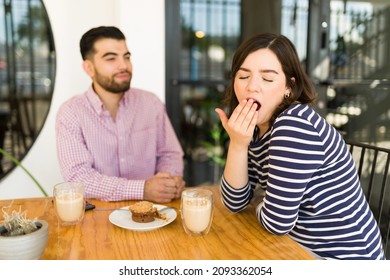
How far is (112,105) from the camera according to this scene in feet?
5.50

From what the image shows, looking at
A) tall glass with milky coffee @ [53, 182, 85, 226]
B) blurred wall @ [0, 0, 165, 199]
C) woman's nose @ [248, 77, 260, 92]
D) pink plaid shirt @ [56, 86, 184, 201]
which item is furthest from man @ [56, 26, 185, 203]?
woman's nose @ [248, 77, 260, 92]

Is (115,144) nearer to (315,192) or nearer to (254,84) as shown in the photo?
(254,84)

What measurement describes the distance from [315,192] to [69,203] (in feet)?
1.98

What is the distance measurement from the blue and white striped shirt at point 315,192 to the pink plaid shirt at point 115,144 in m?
0.47

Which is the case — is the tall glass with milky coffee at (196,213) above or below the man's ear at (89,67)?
below

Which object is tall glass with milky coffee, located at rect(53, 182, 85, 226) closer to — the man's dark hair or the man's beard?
the man's beard

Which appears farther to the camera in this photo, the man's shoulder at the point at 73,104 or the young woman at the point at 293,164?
the man's shoulder at the point at 73,104

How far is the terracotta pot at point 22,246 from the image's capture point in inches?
29.8

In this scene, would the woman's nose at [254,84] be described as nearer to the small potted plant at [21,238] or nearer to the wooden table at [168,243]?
the wooden table at [168,243]

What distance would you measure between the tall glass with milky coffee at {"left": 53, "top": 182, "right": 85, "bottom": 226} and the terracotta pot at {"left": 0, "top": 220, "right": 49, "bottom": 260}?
0.71 feet

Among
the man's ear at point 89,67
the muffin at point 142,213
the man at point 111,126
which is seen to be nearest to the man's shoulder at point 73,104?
the man at point 111,126

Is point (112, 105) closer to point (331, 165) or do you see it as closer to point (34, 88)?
point (34, 88)

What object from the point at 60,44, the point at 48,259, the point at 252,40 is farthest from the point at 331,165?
the point at 60,44

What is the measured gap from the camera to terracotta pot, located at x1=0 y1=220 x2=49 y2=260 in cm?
76
